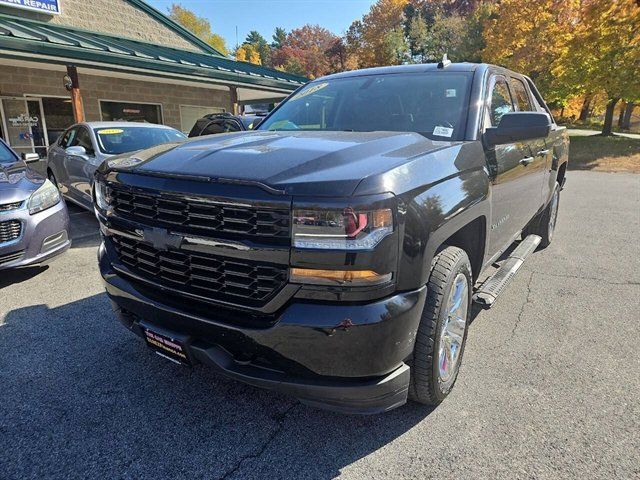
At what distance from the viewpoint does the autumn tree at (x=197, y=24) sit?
58969mm

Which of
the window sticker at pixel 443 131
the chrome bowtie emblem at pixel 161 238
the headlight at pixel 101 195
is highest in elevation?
the window sticker at pixel 443 131

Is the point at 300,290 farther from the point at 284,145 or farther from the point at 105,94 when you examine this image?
the point at 105,94

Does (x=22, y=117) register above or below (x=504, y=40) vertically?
below

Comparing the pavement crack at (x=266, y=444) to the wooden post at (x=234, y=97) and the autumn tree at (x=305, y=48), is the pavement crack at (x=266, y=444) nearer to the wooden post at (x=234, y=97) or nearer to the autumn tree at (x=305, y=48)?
the wooden post at (x=234, y=97)

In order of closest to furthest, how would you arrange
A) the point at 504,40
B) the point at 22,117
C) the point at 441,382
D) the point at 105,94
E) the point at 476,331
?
the point at 441,382, the point at 476,331, the point at 22,117, the point at 105,94, the point at 504,40

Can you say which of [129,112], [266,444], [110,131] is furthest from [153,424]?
[129,112]

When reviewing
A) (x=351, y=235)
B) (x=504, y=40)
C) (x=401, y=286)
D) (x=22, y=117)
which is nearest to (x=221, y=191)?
(x=351, y=235)

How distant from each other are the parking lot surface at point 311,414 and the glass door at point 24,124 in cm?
1068

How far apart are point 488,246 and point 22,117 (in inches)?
538

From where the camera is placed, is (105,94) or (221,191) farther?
(105,94)

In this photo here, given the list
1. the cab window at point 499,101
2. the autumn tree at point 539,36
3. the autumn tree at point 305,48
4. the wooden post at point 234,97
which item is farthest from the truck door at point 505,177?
the autumn tree at point 305,48

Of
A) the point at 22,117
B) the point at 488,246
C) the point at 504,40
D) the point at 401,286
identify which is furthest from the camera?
the point at 504,40

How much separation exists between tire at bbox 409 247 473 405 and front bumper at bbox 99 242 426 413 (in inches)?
6.5

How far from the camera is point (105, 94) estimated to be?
543 inches
